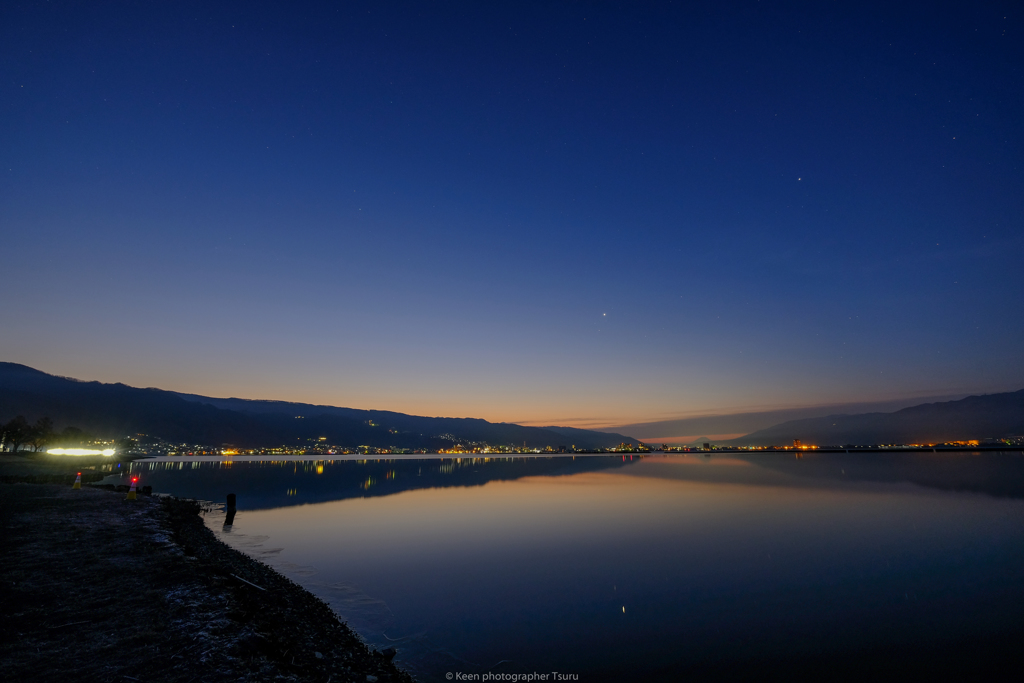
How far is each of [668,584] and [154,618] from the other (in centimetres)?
2020

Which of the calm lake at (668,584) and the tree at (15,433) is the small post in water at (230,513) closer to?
the calm lake at (668,584)

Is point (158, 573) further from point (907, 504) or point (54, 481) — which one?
point (907, 504)

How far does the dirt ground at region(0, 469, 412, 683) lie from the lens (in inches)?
365

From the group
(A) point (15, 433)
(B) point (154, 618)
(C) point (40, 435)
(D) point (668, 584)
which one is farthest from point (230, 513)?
(C) point (40, 435)

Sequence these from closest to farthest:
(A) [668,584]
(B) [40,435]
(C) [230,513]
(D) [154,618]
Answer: (D) [154,618]
(A) [668,584]
(C) [230,513]
(B) [40,435]

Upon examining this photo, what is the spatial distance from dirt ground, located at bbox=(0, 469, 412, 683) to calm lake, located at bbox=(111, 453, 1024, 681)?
99.1 inches

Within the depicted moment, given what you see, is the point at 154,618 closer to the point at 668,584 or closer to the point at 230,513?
the point at 668,584

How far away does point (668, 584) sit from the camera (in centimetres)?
2289

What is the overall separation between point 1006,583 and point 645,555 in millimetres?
16117

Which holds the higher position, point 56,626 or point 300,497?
point 56,626

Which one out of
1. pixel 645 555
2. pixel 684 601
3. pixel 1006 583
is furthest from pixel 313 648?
pixel 1006 583

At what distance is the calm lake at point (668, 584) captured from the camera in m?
14.8

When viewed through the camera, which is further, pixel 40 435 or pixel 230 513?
pixel 40 435

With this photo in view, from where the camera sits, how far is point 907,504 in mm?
49594
